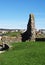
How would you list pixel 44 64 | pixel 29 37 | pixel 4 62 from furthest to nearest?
pixel 29 37
pixel 4 62
pixel 44 64

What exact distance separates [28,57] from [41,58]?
1.47 metres

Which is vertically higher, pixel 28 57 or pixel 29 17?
pixel 29 17

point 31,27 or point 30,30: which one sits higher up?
point 31,27

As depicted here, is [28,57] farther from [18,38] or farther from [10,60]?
[18,38]

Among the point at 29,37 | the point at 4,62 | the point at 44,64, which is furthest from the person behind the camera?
the point at 29,37

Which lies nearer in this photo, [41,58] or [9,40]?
[41,58]

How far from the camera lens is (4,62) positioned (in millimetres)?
23938

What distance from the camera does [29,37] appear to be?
48750 millimetres

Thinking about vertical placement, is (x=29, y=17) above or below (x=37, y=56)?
above

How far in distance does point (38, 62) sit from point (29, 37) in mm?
25610

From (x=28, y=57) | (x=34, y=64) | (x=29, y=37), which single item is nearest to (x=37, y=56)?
(x=28, y=57)

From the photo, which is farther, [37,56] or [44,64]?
[37,56]

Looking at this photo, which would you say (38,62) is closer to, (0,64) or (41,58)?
(41,58)

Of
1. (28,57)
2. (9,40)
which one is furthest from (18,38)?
(28,57)
